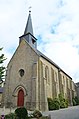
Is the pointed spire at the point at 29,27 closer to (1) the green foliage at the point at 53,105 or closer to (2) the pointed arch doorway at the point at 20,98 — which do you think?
(2) the pointed arch doorway at the point at 20,98

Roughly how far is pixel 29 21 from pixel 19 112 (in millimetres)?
26619

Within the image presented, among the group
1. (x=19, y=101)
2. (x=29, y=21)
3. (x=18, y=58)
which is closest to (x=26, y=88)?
(x=19, y=101)

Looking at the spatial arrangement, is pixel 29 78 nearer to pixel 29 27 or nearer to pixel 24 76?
pixel 24 76

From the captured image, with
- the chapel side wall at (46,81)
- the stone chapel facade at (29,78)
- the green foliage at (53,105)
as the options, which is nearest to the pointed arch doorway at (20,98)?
the stone chapel facade at (29,78)

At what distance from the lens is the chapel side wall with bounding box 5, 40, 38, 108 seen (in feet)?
95.0

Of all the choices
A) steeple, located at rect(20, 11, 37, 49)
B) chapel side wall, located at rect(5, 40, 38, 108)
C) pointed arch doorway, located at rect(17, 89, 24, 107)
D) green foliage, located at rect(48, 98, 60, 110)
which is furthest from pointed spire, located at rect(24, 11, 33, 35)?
green foliage, located at rect(48, 98, 60, 110)

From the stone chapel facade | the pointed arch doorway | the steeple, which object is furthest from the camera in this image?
the steeple

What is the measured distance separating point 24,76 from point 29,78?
1.30 m

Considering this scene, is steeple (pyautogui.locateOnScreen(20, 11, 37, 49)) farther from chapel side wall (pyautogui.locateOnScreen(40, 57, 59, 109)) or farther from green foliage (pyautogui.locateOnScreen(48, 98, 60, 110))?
green foliage (pyautogui.locateOnScreen(48, 98, 60, 110))

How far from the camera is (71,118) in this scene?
55.6 ft

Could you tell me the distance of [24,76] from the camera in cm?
3109

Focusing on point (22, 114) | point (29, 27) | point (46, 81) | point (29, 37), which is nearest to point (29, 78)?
point (46, 81)

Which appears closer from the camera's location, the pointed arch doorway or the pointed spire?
the pointed arch doorway

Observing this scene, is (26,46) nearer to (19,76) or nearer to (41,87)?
(19,76)
